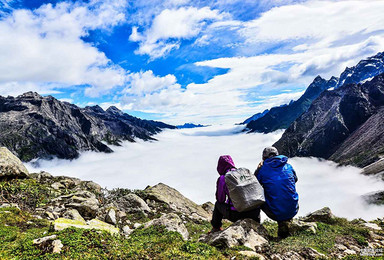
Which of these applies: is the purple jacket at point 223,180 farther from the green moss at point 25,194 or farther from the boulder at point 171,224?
the green moss at point 25,194

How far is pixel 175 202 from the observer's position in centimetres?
2683

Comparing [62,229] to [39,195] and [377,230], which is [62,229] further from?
[377,230]

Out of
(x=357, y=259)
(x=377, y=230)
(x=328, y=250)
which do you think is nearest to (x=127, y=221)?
(x=328, y=250)

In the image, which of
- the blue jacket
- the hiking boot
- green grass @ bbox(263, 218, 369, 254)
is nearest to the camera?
green grass @ bbox(263, 218, 369, 254)

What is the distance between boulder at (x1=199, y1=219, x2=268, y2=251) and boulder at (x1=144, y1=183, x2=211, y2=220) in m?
12.7

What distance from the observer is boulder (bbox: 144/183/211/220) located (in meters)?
24.1

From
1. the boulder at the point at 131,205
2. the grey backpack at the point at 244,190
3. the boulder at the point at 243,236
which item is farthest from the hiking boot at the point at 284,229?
the boulder at the point at 131,205

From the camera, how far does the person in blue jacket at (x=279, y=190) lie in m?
11.0

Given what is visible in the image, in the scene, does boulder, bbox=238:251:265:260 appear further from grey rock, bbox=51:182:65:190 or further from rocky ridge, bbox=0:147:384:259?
grey rock, bbox=51:182:65:190

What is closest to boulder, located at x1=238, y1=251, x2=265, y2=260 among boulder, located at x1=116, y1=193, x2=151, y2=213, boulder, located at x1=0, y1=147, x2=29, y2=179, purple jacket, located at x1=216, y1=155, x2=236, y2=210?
purple jacket, located at x1=216, y1=155, x2=236, y2=210

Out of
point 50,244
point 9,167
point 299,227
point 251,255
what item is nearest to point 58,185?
point 9,167

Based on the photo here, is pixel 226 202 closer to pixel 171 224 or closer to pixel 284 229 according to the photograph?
pixel 171 224

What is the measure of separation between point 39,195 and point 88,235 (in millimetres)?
14938

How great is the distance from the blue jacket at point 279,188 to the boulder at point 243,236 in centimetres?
137
